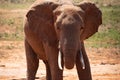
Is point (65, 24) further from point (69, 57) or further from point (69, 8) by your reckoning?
point (69, 57)

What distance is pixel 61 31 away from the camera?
6.92 meters

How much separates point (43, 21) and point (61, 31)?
0.96m

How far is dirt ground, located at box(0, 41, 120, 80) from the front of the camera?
486 inches

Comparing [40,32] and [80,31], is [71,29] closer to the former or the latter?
[80,31]

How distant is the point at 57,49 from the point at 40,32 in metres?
0.49

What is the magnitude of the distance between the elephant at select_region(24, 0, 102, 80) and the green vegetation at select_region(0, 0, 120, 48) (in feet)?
33.6

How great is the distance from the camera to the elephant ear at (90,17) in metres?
7.72

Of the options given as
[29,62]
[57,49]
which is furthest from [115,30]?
[57,49]

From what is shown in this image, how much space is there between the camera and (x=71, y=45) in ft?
21.6

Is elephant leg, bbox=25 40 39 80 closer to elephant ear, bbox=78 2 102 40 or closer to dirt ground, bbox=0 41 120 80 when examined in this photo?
elephant ear, bbox=78 2 102 40

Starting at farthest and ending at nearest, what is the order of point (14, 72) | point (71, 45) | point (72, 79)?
point (14, 72) < point (72, 79) < point (71, 45)

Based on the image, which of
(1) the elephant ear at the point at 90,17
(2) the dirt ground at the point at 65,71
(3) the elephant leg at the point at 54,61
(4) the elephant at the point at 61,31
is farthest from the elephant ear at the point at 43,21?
(2) the dirt ground at the point at 65,71

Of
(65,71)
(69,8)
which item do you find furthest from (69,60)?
(65,71)

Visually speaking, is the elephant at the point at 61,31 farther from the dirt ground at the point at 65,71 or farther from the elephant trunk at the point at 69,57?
the dirt ground at the point at 65,71
